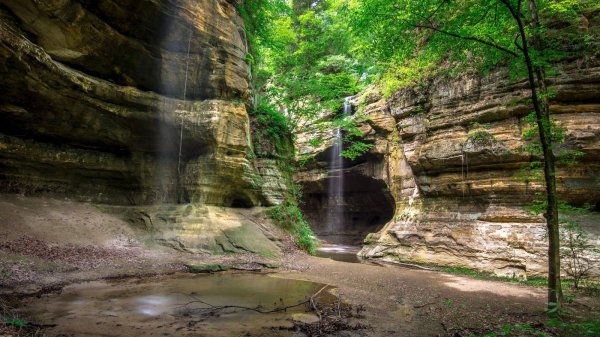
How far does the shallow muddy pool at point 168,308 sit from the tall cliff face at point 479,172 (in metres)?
11.8

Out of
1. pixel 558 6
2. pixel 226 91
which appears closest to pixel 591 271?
pixel 558 6

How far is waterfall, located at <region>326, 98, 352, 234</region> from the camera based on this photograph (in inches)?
1139

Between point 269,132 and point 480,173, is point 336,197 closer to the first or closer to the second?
point 269,132

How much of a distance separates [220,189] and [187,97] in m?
4.37

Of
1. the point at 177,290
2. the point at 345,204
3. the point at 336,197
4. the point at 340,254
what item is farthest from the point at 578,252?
the point at 345,204

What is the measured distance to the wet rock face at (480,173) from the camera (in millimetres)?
14688

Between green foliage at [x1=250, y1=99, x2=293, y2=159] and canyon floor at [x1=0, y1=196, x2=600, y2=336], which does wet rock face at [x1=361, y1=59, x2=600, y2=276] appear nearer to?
canyon floor at [x1=0, y1=196, x2=600, y2=336]

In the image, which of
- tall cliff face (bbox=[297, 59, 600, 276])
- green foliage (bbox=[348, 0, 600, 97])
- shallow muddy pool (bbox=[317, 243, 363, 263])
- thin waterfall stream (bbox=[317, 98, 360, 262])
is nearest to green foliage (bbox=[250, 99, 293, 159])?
shallow muddy pool (bbox=[317, 243, 363, 263])

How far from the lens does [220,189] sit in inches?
585

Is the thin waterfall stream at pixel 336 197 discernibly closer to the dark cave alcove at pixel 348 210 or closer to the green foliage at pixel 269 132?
the dark cave alcove at pixel 348 210

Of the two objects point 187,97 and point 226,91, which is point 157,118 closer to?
point 187,97

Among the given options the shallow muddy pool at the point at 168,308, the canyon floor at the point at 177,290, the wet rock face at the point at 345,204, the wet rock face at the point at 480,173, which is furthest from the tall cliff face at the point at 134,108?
the wet rock face at the point at 345,204

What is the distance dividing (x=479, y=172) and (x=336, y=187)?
17535 millimetres

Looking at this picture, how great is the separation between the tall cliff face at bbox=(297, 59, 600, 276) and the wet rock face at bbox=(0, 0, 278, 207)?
1024cm
